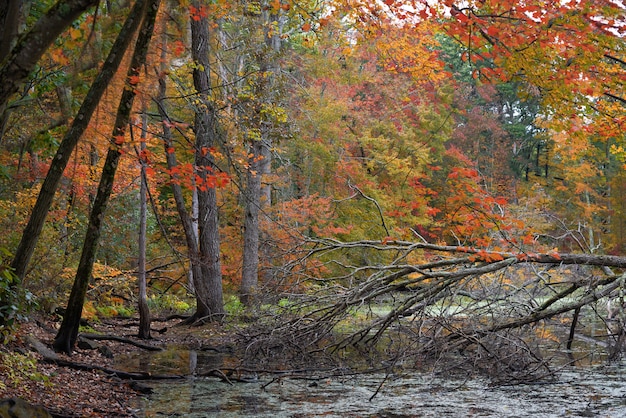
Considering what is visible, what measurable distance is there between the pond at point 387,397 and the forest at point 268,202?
37 cm

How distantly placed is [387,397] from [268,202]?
14.2m

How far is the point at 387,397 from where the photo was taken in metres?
8.03

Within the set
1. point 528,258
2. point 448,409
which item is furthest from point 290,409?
point 528,258

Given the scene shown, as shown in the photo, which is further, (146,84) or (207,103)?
(207,103)

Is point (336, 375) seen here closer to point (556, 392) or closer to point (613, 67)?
point (556, 392)

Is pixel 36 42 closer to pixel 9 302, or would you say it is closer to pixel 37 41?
pixel 37 41

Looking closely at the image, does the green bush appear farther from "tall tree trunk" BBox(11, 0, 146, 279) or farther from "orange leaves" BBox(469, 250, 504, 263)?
"orange leaves" BBox(469, 250, 504, 263)

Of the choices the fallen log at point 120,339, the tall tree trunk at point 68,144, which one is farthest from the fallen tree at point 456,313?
the tall tree trunk at point 68,144

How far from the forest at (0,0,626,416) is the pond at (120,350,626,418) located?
0.37 m

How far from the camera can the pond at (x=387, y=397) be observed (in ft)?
23.6

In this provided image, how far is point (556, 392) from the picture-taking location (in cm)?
824

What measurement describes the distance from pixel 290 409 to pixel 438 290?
3020 millimetres

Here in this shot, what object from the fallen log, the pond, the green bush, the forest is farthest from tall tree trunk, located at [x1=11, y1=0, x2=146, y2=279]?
the fallen log

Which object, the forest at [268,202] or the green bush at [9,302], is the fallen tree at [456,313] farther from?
the green bush at [9,302]
